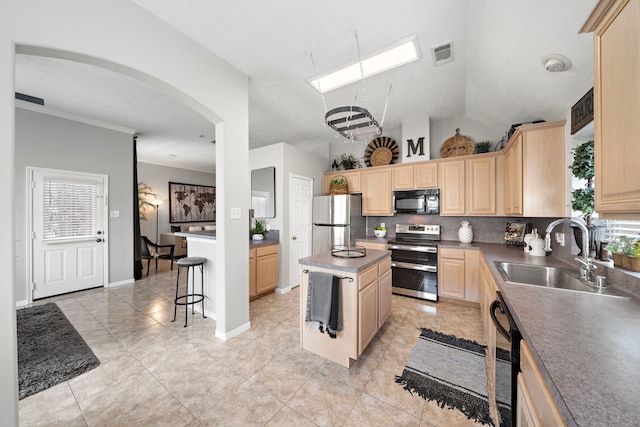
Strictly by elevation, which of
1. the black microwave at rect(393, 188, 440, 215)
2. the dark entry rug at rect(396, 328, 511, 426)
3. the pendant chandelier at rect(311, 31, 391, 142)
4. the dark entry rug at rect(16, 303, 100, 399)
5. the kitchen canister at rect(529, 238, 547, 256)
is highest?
the pendant chandelier at rect(311, 31, 391, 142)

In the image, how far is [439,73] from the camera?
2682 mm

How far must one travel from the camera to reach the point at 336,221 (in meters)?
4.20

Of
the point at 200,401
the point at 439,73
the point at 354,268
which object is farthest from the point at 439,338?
the point at 439,73

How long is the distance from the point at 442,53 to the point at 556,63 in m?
0.91

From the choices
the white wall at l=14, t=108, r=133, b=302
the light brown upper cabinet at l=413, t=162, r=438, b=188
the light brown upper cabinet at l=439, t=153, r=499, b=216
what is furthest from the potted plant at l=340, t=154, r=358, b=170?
the white wall at l=14, t=108, r=133, b=302

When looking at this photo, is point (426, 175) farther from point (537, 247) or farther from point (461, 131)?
point (537, 247)

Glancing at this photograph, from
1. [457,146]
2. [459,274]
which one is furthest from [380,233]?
[457,146]

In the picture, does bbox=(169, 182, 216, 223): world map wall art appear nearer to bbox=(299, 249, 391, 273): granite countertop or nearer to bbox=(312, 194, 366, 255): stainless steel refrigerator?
bbox=(312, 194, 366, 255): stainless steel refrigerator

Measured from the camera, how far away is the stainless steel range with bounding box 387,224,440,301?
11.5ft

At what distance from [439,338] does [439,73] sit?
9.54 feet

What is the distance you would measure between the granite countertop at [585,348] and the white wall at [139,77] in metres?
2.34

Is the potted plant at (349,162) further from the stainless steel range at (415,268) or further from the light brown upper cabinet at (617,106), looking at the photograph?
the light brown upper cabinet at (617,106)

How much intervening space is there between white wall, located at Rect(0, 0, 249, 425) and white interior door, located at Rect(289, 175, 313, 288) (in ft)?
4.84

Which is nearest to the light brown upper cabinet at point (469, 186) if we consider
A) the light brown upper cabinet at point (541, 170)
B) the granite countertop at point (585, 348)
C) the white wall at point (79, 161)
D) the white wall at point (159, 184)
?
A: the light brown upper cabinet at point (541, 170)
